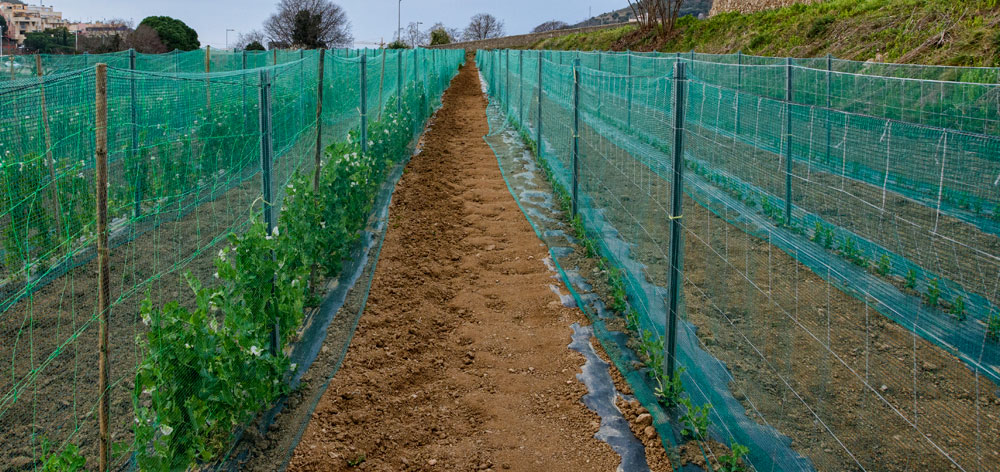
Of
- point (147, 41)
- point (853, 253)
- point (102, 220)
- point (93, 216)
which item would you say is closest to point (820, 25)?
point (853, 253)

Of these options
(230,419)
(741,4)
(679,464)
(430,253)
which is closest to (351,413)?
(230,419)

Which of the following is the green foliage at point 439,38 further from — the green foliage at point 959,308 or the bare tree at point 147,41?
the green foliage at point 959,308

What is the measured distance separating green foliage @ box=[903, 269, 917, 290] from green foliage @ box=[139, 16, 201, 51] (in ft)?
141

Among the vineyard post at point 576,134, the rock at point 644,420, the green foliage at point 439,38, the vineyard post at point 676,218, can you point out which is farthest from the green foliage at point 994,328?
the green foliage at point 439,38

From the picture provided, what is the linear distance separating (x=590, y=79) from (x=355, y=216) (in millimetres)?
2904

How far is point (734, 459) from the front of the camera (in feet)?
10.5

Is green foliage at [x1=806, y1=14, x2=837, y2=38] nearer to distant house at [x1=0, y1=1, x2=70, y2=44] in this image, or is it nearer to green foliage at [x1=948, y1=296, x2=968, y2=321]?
green foliage at [x1=948, y1=296, x2=968, y2=321]

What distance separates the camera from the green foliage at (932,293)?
14.5 feet

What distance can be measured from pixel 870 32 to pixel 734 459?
14.5m

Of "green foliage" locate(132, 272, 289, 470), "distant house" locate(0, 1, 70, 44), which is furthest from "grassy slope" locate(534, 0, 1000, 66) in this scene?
"distant house" locate(0, 1, 70, 44)

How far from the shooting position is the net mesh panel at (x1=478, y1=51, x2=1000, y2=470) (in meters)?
3.34

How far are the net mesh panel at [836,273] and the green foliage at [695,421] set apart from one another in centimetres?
9

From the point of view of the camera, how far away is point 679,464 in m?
3.44

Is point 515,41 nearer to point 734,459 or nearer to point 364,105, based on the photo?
point 364,105
